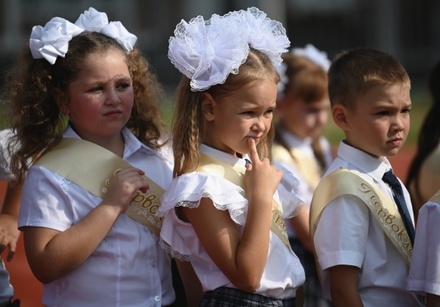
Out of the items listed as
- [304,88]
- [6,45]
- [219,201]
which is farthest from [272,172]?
[6,45]

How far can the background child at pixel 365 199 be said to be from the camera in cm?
372

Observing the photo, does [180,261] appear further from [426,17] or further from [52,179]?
[426,17]

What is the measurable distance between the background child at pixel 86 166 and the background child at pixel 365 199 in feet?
2.21

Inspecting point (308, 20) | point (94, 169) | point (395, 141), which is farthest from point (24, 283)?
point (308, 20)

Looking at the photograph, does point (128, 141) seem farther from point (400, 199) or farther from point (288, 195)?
point (400, 199)

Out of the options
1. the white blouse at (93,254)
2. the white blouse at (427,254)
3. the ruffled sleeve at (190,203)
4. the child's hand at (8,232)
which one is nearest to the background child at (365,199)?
the white blouse at (427,254)

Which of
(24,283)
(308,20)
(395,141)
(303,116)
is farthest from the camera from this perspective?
(308,20)

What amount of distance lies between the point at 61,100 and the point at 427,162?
1.97m

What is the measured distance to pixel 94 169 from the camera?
12.3 feet

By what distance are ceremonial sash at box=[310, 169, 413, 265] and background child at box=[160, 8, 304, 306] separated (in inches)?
9.2

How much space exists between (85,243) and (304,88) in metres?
2.93

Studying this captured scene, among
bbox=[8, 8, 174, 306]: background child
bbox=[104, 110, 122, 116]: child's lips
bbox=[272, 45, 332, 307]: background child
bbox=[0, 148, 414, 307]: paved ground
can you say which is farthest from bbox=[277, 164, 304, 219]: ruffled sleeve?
bbox=[0, 148, 414, 307]: paved ground

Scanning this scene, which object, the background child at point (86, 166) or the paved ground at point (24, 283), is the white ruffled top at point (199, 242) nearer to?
the background child at point (86, 166)

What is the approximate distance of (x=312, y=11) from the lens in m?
26.5
